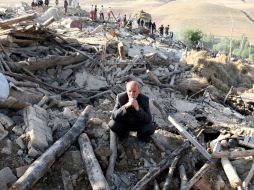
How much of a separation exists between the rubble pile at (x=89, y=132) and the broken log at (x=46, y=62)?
2 cm

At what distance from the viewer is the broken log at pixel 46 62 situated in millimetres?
9672

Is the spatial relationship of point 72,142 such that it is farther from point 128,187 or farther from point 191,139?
point 191,139

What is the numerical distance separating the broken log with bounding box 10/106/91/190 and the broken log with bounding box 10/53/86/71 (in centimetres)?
317

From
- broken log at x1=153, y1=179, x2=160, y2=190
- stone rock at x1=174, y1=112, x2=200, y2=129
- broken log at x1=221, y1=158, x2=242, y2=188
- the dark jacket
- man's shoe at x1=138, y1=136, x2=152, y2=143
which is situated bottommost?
stone rock at x1=174, y1=112, x2=200, y2=129

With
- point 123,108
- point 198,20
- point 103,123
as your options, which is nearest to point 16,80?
point 103,123

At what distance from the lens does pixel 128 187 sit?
6215mm

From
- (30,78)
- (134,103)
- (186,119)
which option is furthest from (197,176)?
(30,78)

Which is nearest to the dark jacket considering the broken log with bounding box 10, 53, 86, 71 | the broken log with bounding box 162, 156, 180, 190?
the broken log with bounding box 162, 156, 180, 190

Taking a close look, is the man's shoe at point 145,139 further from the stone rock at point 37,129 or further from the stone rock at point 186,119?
the stone rock at point 186,119

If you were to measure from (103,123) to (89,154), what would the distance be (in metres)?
0.98

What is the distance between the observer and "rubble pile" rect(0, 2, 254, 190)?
19.9ft

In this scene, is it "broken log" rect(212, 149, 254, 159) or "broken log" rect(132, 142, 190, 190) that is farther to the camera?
"broken log" rect(212, 149, 254, 159)

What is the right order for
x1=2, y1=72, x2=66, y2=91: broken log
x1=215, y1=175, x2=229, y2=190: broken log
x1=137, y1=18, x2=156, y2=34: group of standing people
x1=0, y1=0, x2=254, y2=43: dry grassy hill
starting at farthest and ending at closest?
x1=0, y1=0, x2=254, y2=43: dry grassy hill → x1=137, y1=18, x2=156, y2=34: group of standing people → x1=2, y1=72, x2=66, y2=91: broken log → x1=215, y1=175, x2=229, y2=190: broken log

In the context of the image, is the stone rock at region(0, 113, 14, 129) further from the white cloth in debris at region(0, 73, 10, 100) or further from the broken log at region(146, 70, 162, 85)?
the broken log at region(146, 70, 162, 85)
